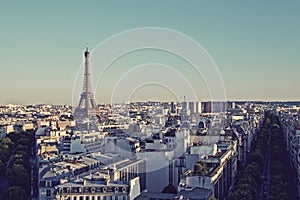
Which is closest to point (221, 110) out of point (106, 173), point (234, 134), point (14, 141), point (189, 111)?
point (189, 111)

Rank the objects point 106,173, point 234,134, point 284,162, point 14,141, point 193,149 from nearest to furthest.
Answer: point 106,173, point 193,149, point 284,162, point 234,134, point 14,141

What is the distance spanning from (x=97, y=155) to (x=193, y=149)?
2788mm

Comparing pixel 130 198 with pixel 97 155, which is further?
pixel 97 155

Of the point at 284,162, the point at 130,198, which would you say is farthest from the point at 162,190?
the point at 284,162

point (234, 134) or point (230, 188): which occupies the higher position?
point (234, 134)

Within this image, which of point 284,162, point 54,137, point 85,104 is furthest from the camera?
point 85,104

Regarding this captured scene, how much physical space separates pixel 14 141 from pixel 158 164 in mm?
12120

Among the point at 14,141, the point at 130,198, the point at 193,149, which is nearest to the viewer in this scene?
the point at 130,198

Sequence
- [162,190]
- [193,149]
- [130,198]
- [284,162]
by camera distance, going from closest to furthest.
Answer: [130,198]
[162,190]
[193,149]
[284,162]

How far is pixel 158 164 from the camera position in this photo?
13648 mm

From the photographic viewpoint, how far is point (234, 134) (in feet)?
63.6

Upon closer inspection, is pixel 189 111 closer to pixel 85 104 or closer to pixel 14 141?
pixel 85 104

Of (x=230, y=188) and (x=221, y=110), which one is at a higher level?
(x=221, y=110)

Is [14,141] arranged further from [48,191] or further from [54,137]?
[48,191]
